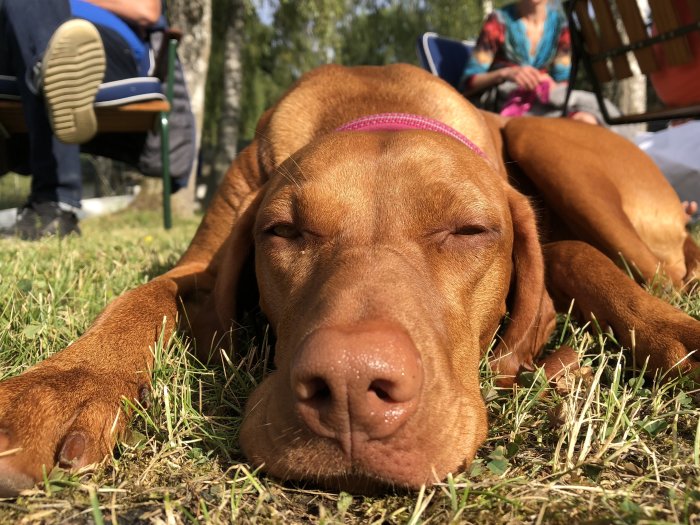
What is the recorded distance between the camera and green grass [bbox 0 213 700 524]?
4.20 feet

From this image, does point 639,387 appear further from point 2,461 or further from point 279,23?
point 279,23

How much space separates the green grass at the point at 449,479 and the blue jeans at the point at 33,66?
399 cm

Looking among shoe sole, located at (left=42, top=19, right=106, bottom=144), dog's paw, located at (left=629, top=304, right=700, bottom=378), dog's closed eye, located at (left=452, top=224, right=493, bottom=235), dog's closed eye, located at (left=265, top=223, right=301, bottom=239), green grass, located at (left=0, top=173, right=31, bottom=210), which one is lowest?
dog's paw, located at (left=629, top=304, right=700, bottom=378)

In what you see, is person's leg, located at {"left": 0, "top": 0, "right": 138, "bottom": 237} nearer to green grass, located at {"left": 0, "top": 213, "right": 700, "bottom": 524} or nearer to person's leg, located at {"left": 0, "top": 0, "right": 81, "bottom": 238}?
person's leg, located at {"left": 0, "top": 0, "right": 81, "bottom": 238}

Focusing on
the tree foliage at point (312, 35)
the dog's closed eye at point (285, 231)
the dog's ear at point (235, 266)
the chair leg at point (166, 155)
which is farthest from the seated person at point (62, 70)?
the tree foliage at point (312, 35)

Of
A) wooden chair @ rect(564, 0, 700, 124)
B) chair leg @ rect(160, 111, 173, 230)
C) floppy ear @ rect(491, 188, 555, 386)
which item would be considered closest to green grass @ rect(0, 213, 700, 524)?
floppy ear @ rect(491, 188, 555, 386)

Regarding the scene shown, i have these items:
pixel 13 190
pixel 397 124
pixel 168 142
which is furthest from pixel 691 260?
pixel 13 190

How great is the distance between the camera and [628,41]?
5.22 meters

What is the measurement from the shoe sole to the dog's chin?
4.13m

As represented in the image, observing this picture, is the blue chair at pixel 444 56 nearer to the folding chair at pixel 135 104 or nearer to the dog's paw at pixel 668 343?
the folding chair at pixel 135 104

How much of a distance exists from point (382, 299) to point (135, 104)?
542 centimetres

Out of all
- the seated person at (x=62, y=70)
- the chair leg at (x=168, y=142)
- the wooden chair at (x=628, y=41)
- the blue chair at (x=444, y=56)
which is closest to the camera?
the wooden chair at (x=628, y=41)

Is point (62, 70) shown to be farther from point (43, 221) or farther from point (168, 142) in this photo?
point (168, 142)

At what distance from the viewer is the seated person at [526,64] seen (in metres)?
6.73
